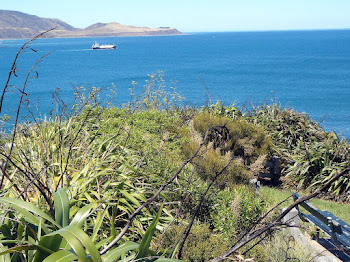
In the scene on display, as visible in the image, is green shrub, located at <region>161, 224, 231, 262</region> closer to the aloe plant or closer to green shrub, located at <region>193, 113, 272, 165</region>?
the aloe plant

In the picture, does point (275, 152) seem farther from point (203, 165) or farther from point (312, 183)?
point (203, 165)

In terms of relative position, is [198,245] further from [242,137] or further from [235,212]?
[242,137]

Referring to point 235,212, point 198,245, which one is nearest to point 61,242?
point 198,245

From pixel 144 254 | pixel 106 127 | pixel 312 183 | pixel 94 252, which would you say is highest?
pixel 94 252

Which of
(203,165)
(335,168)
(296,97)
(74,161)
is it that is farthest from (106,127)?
(296,97)

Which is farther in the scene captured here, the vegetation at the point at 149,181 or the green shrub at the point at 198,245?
the green shrub at the point at 198,245

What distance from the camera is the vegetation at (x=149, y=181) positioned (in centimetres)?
173

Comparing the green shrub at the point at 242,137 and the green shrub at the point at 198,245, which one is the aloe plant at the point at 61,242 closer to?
the green shrub at the point at 198,245

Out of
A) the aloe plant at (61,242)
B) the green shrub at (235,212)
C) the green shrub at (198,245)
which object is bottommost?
the green shrub at (235,212)

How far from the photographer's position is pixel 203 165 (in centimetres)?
577

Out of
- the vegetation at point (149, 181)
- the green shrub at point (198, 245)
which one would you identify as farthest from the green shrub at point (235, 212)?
the green shrub at point (198, 245)

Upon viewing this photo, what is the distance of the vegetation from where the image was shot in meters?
1.73

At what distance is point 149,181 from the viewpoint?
4242 mm

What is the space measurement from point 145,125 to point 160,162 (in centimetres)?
239
